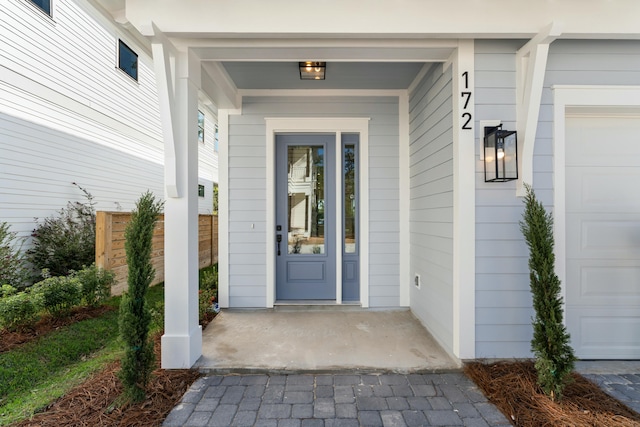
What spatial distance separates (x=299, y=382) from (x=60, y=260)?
4286 mm

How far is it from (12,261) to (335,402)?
4472 mm

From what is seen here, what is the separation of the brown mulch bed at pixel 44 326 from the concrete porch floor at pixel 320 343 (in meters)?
1.51

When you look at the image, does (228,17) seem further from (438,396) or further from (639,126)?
(639,126)

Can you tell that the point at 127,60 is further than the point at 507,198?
Yes

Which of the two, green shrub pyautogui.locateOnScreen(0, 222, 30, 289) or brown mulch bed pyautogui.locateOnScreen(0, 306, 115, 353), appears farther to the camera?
green shrub pyautogui.locateOnScreen(0, 222, 30, 289)

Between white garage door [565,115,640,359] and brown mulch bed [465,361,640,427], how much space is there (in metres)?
0.56

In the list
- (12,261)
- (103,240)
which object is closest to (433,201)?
(103,240)

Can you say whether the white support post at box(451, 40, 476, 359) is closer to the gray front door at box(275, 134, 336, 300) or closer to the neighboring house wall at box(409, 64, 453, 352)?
the neighboring house wall at box(409, 64, 453, 352)

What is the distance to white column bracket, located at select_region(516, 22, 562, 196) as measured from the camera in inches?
88.1

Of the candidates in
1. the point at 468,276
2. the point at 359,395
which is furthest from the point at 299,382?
the point at 468,276

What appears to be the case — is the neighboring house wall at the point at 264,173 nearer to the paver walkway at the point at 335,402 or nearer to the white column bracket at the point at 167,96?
the white column bracket at the point at 167,96

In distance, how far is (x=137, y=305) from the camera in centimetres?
190

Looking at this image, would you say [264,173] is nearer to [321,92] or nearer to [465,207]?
[321,92]

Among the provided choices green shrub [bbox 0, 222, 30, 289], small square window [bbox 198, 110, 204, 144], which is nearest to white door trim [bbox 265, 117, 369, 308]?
green shrub [bbox 0, 222, 30, 289]
